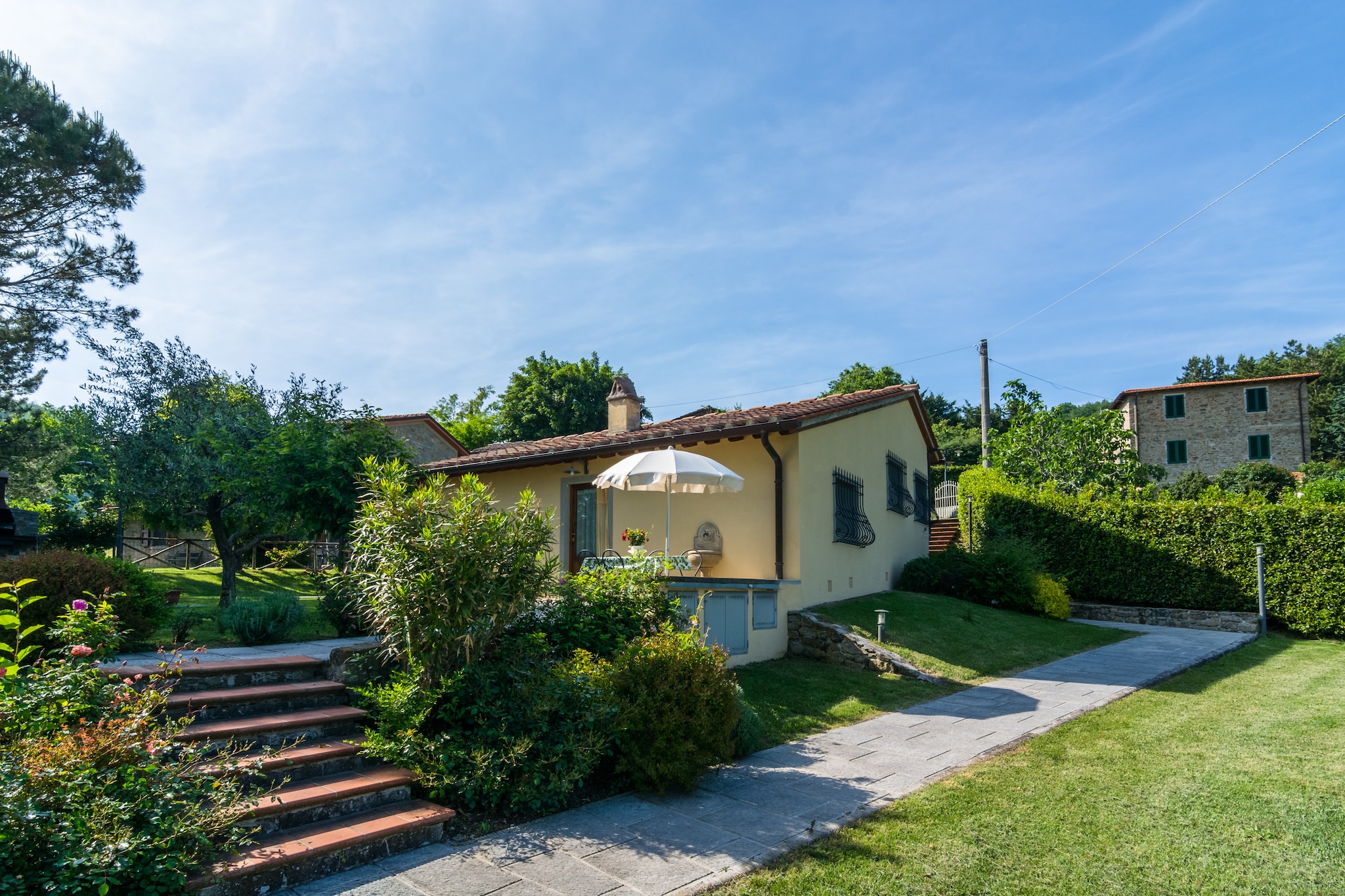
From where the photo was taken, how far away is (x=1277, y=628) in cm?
1425

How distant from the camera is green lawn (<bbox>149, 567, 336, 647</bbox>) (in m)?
7.33

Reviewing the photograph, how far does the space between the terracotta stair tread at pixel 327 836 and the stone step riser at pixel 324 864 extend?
0.02m

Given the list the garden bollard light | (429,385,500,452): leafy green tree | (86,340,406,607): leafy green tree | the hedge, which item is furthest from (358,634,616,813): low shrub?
(429,385,500,452): leafy green tree

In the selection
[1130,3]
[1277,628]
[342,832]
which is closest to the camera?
[342,832]

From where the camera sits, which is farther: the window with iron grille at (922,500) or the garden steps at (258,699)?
the window with iron grille at (922,500)

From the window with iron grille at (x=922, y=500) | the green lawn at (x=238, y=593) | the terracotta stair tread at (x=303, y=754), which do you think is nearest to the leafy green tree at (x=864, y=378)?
the window with iron grille at (x=922, y=500)

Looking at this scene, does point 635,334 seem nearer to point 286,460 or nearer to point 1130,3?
point 286,460

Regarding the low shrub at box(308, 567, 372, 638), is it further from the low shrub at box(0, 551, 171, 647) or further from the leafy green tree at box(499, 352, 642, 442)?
the leafy green tree at box(499, 352, 642, 442)

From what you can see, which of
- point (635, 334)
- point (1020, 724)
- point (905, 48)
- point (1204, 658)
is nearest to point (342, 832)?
point (1020, 724)

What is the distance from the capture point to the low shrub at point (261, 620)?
7047 mm

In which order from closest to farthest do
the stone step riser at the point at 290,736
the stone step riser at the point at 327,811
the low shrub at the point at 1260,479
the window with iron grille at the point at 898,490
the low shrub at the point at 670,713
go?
the stone step riser at the point at 327,811, the stone step riser at the point at 290,736, the low shrub at the point at 670,713, the window with iron grille at the point at 898,490, the low shrub at the point at 1260,479

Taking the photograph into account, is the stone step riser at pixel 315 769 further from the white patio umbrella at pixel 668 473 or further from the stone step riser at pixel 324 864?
the white patio umbrella at pixel 668 473

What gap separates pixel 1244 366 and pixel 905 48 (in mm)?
54044

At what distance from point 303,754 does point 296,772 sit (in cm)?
12
